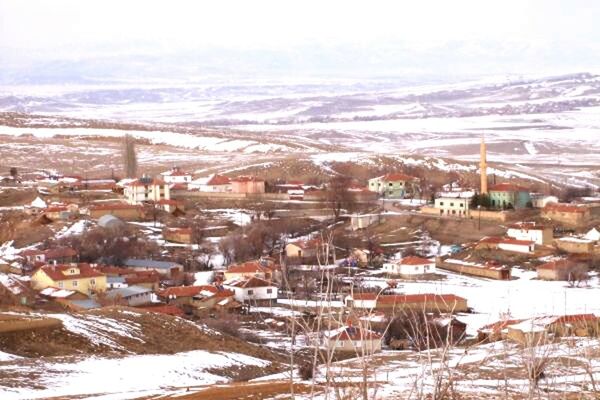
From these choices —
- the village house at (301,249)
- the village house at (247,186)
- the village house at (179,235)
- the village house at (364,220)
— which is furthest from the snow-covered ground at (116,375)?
the village house at (247,186)

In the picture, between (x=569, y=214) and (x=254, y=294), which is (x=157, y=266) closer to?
(x=254, y=294)

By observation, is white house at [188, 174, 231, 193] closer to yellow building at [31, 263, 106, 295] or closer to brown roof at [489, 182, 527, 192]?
brown roof at [489, 182, 527, 192]

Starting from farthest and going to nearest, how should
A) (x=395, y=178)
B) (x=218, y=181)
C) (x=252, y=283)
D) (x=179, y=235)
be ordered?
1. (x=395, y=178)
2. (x=218, y=181)
3. (x=179, y=235)
4. (x=252, y=283)

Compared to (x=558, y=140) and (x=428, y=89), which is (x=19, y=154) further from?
(x=428, y=89)

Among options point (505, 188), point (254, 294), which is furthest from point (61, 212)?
point (505, 188)

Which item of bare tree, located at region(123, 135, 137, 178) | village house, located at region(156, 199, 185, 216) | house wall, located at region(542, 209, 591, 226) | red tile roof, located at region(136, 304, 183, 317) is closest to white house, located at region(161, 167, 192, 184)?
bare tree, located at region(123, 135, 137, 178)

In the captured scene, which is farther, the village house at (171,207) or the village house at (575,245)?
the village house at (171,207)

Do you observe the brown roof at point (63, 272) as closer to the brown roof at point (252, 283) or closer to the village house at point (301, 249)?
the brown roof at point (252, 283)
